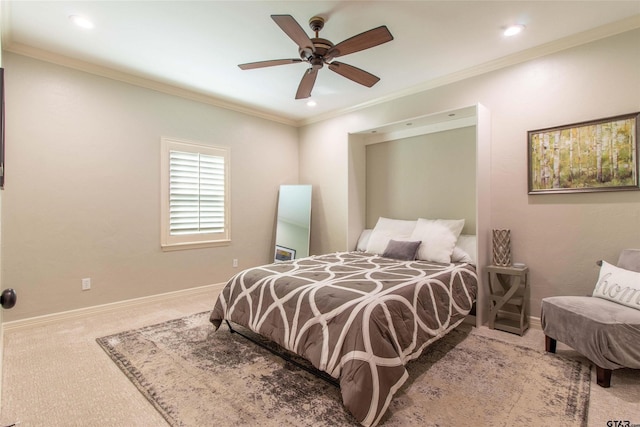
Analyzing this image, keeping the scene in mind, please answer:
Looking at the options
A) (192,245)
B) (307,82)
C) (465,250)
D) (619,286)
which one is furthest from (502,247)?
(192,245)

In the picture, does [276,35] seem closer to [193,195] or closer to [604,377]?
[193,195]

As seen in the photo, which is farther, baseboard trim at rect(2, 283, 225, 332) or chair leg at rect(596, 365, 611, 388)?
baseboard trim at rect(2, 283, 225, 332)

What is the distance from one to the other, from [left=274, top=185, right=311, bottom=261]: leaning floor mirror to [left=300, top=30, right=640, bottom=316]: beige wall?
7.60ft

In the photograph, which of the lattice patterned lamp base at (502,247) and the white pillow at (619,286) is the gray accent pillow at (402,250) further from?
the white pillow at (619,286)

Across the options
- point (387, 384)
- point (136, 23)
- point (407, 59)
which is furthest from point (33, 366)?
point (407, 59)

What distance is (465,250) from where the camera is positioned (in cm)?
339

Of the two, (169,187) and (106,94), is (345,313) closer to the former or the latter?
(169,187)

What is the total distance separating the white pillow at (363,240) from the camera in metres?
4.31

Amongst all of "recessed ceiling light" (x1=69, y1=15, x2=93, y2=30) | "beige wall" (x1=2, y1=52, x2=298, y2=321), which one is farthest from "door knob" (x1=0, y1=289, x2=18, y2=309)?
"beige wall" (x1=2, y1=52, x2=298, y2=321)

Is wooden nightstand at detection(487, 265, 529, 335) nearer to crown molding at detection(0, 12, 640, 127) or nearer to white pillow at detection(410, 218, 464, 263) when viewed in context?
white pillow at detection(410, 218, 464, 263)

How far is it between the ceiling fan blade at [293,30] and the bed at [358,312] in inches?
73.2

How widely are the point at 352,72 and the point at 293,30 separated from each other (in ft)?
2.46

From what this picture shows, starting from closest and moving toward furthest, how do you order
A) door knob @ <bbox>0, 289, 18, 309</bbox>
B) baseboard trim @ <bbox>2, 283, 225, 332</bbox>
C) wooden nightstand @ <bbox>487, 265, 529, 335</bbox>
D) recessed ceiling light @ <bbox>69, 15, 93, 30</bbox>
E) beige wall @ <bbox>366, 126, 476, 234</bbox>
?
door knob @ <bbox>0, 289, 18, 309</bbox>
recessed ceiling light @ <bbox>69, 15, 93, 30</bbox>
wooden nightstand @ <bbox>487, 265, 529, 335</bbox>
baseboard trim @ <bbox>2, 283, 225, 332</bbox>
beige wall @ <bbox>366, 126, 476, 234</bbox>

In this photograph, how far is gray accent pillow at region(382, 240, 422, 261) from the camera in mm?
3496
